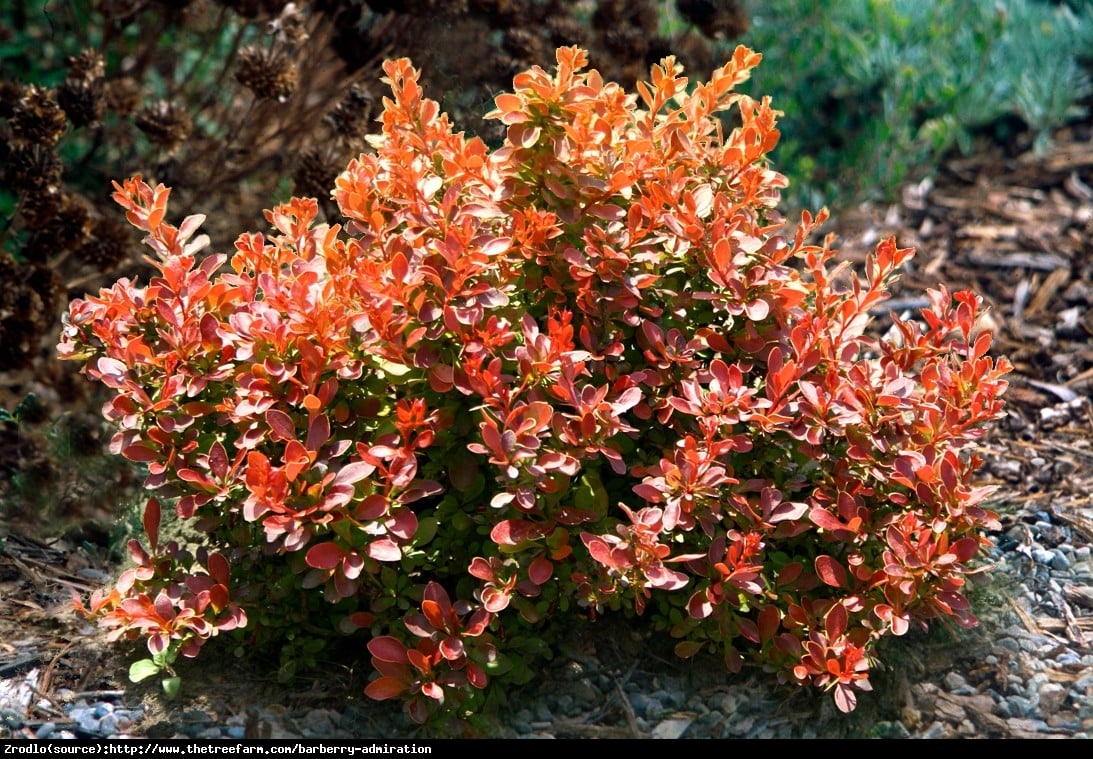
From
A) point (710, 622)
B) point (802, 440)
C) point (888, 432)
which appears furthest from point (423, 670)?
point (888, 432)

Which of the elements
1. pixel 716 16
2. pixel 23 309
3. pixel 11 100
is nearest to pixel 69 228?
pixel 23 309

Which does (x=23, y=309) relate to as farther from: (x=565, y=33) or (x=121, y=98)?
(x=565, y=33)

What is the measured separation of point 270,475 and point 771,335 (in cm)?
107

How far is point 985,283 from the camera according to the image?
13.7 ft

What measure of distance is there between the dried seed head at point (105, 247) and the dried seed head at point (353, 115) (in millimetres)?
726

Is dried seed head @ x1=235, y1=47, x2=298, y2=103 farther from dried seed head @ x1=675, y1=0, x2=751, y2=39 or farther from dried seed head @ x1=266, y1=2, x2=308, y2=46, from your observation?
dried seed head @ x1=675, y1=0, x2=751, y2=39

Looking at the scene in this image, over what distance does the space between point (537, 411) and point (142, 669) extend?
98cm

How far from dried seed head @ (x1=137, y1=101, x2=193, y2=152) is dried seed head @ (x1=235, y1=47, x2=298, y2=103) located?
218 millimetres

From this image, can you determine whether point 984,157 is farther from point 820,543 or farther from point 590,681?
point 590,681

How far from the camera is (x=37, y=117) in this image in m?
3.20

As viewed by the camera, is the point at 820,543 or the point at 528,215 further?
the point at 820,543

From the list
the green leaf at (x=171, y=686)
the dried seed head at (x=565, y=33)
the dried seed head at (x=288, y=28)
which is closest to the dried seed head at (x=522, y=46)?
the dried seed head at (x=565, y=33)

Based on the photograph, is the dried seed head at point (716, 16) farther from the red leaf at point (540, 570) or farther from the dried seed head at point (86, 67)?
the red leaf at point (540, 570)

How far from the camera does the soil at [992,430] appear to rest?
8.26 feet
